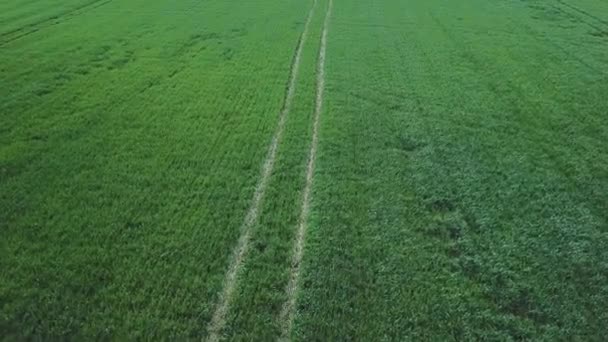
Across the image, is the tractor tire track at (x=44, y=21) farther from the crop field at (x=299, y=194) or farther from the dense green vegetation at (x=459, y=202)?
the dense green vegetation at (x=459, y=202)

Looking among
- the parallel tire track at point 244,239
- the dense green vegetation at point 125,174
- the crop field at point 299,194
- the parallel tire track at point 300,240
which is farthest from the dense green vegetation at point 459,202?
Result: the dense green vegetation at point 125,174

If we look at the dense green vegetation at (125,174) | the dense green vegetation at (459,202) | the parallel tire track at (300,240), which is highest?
the dense green vegetation at (125,174)

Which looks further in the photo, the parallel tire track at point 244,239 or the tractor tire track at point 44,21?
the tractor tire track at point 44,21

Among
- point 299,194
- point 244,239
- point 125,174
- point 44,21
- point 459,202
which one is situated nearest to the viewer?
point 244,239

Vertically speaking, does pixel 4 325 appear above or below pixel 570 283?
above

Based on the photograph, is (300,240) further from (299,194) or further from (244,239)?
(299,194)

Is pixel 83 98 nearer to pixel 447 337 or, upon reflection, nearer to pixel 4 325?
pixel 4 325

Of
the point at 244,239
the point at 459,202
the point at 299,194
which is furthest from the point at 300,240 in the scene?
the point at 459,202

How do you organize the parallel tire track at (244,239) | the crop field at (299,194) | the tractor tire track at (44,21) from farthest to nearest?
the tractor tire track at (44,21), the crop field at (299,194), the parallel tire track at (244,239)

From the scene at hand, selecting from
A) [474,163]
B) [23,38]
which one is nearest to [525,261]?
[474,163]
